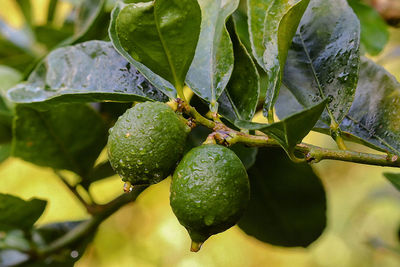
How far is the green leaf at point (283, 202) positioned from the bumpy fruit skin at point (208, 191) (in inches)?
15.0

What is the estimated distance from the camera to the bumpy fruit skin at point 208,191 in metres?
0.59

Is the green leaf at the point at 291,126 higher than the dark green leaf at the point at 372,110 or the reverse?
higher

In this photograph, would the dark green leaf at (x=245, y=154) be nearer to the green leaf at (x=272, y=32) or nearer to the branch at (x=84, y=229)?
the green leaf at (x=272, y=32)

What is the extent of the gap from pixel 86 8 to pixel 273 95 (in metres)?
0.73

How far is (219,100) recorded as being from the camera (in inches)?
29.8

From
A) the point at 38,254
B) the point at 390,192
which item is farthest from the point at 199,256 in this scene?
the point at 38,254

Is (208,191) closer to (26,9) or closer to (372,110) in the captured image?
(372,110)

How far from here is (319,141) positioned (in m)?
2.54

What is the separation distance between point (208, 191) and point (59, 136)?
47cm

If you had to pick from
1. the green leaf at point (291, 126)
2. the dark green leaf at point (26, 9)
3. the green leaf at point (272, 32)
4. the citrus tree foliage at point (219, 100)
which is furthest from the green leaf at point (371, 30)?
the dark green leaf at point (26, 9)

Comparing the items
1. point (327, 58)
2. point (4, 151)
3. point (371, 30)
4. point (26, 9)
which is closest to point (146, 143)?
point (327, 58)

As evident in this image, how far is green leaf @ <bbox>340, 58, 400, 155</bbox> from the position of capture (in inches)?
28.6

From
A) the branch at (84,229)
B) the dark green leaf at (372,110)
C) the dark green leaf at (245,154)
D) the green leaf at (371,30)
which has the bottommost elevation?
the branch at (84,229)

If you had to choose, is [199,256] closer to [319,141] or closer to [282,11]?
[319,141]
